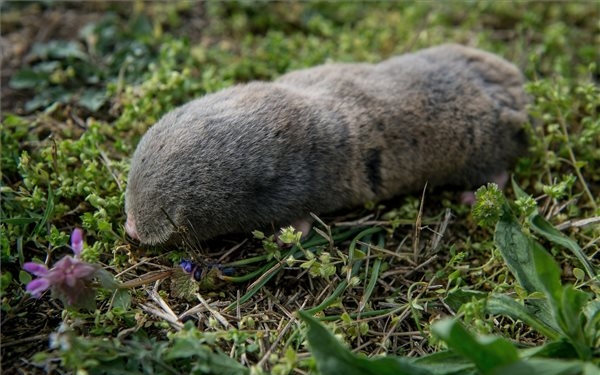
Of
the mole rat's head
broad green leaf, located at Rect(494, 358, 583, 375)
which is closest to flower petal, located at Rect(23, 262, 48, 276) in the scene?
the mole rat's head

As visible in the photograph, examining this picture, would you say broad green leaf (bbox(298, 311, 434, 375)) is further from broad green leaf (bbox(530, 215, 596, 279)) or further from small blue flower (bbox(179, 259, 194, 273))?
broad green leaf (bbox(530, 215, 596, 279))

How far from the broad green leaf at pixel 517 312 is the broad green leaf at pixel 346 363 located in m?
0.51

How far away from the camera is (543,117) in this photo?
3943mm

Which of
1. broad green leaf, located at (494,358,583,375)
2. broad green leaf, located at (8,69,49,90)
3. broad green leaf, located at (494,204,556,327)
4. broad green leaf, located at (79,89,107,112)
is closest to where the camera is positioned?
broad green leaf, located at (494,358,583,375)

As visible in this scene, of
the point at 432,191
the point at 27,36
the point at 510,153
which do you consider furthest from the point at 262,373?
the point at 27,36

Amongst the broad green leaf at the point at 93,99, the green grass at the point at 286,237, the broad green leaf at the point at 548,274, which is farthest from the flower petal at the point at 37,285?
the broad green leaf at the point at 548,274

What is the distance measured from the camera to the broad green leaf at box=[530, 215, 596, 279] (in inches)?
123

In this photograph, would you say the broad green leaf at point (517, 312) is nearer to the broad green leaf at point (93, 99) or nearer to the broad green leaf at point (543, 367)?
the broad green leaf at point (543, 367)

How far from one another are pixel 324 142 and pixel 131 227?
1218 mm

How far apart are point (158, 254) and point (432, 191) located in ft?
6.29

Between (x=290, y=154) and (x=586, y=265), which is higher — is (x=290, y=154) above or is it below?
above

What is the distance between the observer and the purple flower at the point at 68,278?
8.71ft

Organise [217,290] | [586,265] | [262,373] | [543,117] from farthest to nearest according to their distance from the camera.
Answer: [543,117]
[217,290]
[586,265]
[262,373]

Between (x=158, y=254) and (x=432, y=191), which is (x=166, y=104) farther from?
(x=432, y=191)
